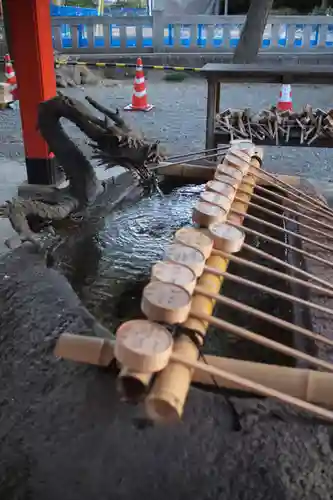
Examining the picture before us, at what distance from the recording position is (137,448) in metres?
1.40

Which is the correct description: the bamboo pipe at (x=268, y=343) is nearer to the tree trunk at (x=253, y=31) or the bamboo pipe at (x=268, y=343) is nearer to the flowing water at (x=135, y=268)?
the flowing water at (x=135, y=268)

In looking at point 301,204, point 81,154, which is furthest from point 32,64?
point 301,204

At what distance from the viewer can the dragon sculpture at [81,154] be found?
276cm

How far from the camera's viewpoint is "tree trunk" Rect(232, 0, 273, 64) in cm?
1063

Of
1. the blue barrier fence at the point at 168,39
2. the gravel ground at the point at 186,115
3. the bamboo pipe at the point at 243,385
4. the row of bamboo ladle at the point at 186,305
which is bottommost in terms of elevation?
the gravel ground at the point at 186,115

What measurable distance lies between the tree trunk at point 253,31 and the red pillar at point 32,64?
7.24 meters

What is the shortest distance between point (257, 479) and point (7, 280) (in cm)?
122

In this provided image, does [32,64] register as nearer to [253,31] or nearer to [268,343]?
[268,343]

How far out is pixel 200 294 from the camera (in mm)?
1468

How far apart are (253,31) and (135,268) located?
973cm

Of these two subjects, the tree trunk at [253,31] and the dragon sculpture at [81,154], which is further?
the tree trunk at [253,31]

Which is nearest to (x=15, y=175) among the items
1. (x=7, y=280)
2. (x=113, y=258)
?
(x=113, y=258)

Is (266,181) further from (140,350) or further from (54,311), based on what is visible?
(140,350)

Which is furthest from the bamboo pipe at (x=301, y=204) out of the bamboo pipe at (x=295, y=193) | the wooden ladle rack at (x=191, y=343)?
the wooden ladle rack at (x=191, y=343)
